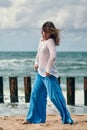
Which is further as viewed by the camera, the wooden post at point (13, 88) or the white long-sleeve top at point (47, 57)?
the wooden post at point (13, 88)

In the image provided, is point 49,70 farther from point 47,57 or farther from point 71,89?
point 71,89

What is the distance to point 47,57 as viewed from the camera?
28.4ft

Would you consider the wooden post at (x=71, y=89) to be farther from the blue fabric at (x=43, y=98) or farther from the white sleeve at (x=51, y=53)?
the white sleeve at (x=51, y=53)

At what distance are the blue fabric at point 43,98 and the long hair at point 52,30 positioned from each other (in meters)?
0.69

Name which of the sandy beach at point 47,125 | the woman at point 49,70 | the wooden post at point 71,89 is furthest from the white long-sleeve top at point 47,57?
the wooden post at point 71,89

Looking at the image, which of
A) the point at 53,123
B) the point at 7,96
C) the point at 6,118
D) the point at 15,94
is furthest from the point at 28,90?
the point at 53,123

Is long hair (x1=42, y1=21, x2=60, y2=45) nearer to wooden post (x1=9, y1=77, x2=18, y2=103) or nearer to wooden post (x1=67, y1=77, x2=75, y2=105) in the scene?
wooden post (x1=67, y1=77, x2=75, y2=105)

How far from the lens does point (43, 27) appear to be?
8641mm

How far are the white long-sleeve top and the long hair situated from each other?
9 centimetres

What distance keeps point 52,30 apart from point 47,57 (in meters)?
0.50

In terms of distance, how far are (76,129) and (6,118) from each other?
2196mm

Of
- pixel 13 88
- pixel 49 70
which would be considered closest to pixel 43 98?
pixel 49 70

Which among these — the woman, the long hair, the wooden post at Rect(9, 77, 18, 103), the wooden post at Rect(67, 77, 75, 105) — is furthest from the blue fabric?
the wooden post at Rect(9, 77, 18, 103)

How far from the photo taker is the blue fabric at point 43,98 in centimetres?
866
